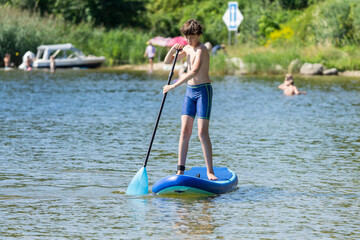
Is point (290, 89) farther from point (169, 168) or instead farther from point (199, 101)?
point (199, 101)

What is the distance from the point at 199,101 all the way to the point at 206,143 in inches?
21.1

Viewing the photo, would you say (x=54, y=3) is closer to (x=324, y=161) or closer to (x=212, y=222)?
(x=324, y=161)

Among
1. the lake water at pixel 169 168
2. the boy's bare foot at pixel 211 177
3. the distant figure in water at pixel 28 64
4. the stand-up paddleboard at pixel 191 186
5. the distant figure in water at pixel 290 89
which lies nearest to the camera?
the lake water at pixel 169 168

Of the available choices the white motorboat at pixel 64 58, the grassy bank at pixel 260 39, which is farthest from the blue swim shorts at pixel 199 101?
the white motorboat at pixel 64 58

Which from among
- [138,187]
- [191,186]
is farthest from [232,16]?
[191,186]

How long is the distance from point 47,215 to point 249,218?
6.98 feet

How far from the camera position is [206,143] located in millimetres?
9188

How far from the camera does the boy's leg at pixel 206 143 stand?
9.06 metres

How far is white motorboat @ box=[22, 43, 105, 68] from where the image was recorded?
4253 centimetres

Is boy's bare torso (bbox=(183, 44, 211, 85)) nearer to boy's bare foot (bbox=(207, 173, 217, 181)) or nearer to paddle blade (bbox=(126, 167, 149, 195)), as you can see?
boy's bare foot (bbox=(207, 173, 217, 181))

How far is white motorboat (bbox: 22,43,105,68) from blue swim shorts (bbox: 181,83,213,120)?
110ft

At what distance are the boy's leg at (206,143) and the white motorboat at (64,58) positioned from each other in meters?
33.6

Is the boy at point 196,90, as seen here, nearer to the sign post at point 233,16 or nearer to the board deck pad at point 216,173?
the board deck pad at point 216,173

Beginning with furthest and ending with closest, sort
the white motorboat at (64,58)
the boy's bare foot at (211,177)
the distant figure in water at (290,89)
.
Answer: the white motorboat at (64,58) < the distant figure in water at (290,89) < the boy's bare foot at (211,177)
